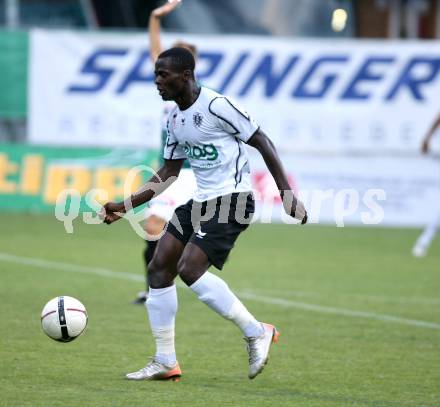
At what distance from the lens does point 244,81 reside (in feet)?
72.6

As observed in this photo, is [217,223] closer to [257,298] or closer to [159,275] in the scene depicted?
[159,275]

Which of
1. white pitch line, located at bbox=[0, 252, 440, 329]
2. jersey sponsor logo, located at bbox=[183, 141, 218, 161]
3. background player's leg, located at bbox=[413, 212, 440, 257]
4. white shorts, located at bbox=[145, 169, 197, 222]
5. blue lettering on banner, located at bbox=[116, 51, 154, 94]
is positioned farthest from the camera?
blue lettering on banner, located at bbox=[116, 51, 154, 94]

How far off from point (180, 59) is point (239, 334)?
10.1ft

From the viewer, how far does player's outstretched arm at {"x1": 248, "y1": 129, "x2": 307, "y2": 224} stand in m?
7.52

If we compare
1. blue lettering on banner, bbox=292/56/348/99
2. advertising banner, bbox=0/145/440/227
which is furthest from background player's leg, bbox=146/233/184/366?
blue lettering on banner, bbox=292/56/348/99

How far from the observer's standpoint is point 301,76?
A: 22219 millimetres

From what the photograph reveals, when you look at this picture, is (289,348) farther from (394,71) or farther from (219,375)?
(394,71)

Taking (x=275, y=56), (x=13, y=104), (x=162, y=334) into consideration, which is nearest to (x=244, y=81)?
(x=275, y=56)

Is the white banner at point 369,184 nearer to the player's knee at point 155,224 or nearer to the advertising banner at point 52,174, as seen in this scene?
the advertising banner at point 52,174

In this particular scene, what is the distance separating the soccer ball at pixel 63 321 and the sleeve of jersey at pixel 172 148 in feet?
4.03

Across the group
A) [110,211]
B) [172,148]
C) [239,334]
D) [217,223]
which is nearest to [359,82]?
[239,334]

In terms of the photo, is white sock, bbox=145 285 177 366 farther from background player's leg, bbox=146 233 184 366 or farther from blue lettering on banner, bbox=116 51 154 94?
blue lettering on banner, bbox=116 51 154 94

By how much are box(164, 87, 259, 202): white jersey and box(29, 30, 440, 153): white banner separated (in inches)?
548

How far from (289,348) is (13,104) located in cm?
1376
